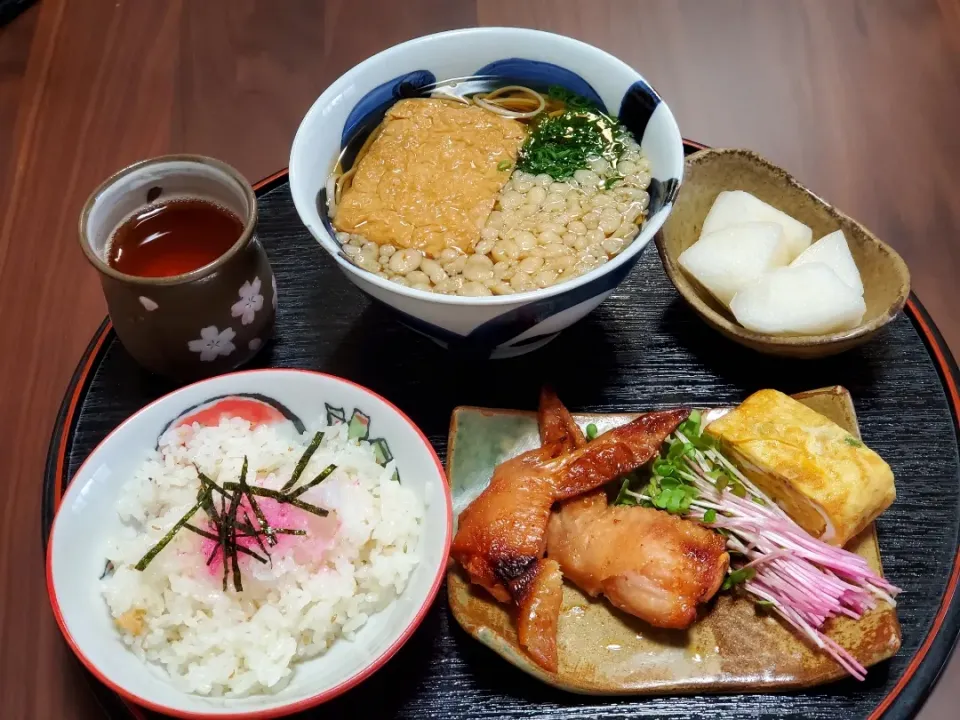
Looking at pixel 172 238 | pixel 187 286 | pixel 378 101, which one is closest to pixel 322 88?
pixel 378 101

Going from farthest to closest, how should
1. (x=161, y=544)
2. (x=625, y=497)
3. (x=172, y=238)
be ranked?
(x=172, y=238) → (x=625, y=497) → (x=161, y=544)

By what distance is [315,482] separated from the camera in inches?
65.6

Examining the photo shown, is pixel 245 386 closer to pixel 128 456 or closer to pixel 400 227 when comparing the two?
pixel 128 456

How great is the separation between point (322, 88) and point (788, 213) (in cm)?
184

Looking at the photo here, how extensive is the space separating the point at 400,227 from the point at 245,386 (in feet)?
1.83

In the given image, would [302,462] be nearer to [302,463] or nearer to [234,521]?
[302,463]

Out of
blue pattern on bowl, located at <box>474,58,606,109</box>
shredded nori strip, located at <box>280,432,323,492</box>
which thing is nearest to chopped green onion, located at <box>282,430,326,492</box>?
shredded nori strip, located at <box>280,432,323,492</box>

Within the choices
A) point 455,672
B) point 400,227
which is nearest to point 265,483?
point 455,672

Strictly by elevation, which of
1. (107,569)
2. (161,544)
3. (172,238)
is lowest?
(107,569)

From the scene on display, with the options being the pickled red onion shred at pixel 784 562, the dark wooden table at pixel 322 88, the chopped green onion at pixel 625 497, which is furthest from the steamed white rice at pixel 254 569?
the dark wooden table at pixel 322 88

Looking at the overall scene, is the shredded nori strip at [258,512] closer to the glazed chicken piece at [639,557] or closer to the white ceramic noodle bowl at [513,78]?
the white ceramic noodle bowl at [513,78]

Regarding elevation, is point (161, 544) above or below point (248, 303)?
below

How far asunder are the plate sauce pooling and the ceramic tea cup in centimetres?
2

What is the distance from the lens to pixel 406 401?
2018 mm
